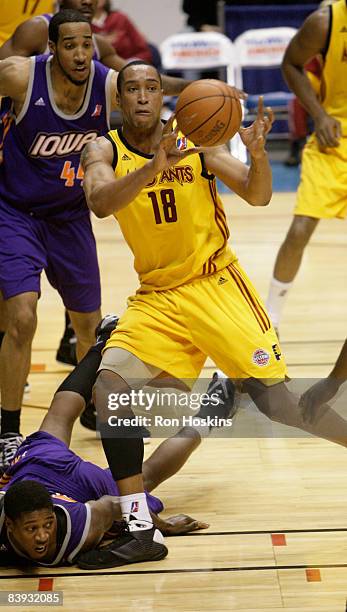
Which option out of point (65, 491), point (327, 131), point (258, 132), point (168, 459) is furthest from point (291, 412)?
point (327, 131)

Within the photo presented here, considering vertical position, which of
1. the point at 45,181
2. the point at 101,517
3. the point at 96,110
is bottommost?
the point at 101,517

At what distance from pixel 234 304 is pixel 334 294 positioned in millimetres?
3740

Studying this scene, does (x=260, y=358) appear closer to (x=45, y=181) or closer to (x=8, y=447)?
(x=8, y=447)

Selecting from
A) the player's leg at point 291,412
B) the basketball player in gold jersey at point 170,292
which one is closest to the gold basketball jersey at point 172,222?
the basketball player in gold jersey at point 170,292

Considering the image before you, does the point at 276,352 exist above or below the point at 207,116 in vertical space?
below

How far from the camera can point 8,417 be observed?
5.17 m

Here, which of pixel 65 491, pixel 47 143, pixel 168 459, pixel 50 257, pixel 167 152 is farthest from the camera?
Result: pixel 50 257

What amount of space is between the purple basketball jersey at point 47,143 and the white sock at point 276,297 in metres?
1.81

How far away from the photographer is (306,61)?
6547mm

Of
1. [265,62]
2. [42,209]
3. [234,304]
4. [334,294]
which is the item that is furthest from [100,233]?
[234,304]

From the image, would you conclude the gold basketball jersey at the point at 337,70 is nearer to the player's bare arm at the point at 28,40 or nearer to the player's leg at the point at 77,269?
the player's bare arm at the point at 28,40

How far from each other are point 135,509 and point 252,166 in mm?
1437

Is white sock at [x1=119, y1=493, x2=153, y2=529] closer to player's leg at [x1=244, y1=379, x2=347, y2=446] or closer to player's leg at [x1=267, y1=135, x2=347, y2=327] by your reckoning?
player's leg at [x1=244, y1=379, x2=347, y2=446]

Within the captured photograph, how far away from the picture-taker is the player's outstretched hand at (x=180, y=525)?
14.7 ft
